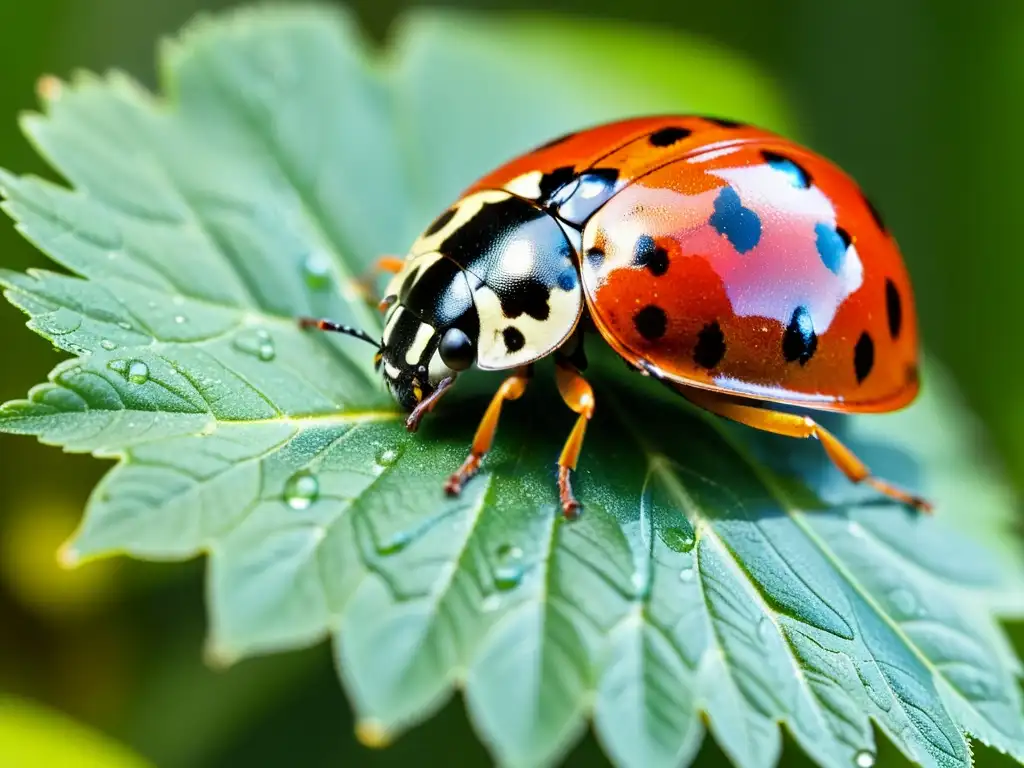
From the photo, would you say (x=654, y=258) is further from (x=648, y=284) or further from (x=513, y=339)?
(x=513, y=339)

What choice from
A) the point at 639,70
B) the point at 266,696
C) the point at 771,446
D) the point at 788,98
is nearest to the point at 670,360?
the point at 771,446

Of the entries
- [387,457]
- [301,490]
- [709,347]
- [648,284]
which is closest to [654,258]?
[648,284]

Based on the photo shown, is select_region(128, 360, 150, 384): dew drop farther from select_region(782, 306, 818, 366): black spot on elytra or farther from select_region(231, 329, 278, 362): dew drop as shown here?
select_region(782, 306, 818, 366): black spot on elytra

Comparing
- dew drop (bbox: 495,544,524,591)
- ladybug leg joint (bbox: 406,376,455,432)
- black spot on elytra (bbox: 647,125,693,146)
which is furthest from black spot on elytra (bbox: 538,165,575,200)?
dew drop (bbox: 495,544,524,591)

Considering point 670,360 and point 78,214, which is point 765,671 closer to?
point 670,360

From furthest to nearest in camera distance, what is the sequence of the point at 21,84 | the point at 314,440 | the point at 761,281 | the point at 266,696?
the point at 21,84, the point at 266,696, the point at 761,281, the point at 314,440

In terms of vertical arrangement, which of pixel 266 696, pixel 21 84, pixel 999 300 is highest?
pixel 21 84

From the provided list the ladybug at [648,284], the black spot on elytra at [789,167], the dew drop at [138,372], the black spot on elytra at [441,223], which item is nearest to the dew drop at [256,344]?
the ladybug at [648,284]
